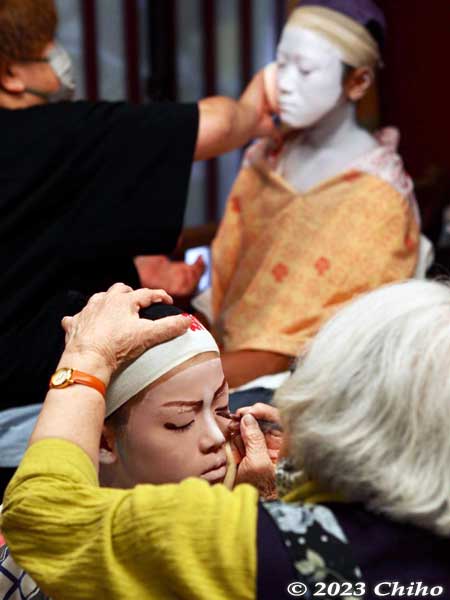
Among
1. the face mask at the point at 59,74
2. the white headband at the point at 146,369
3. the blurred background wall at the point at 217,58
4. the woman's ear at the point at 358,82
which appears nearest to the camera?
the white headband at the point at 146,369

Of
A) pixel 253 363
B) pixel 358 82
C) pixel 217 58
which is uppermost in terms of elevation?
pixel 358 82

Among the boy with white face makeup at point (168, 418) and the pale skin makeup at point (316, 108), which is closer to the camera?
the boy with white face makeup at point (168, 418)

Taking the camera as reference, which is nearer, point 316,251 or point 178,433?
point 178,433

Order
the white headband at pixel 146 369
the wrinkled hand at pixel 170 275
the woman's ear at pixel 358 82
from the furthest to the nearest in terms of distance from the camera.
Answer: the woman's ear at pixel 358 82 → the wrinkled hand at pixel 170 275 → the white headband at pixel 146 369

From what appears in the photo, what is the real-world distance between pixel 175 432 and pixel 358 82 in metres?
1.32

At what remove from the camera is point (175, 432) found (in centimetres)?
143

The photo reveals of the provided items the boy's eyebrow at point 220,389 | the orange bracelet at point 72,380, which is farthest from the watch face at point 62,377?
the boy's eyebrow at point 220,389

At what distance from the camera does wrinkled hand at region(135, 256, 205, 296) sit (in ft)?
7.91

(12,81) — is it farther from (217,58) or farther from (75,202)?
(217,58)

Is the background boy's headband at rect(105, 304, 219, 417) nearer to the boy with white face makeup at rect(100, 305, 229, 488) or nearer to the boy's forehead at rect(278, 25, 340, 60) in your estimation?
the boy with white face makeup at rect(100, 305, 229, 488)

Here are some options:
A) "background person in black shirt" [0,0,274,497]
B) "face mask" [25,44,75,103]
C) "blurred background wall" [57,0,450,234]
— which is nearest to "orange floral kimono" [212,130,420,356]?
"background person in black shirt" [0,0,274,497]

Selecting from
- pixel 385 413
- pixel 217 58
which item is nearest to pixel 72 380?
pixel 385 413

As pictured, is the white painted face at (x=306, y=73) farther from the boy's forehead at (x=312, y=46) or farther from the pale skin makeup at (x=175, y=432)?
the pale skin makeup at (x=175, y=432)

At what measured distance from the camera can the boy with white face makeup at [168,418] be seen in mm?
→ 1413
